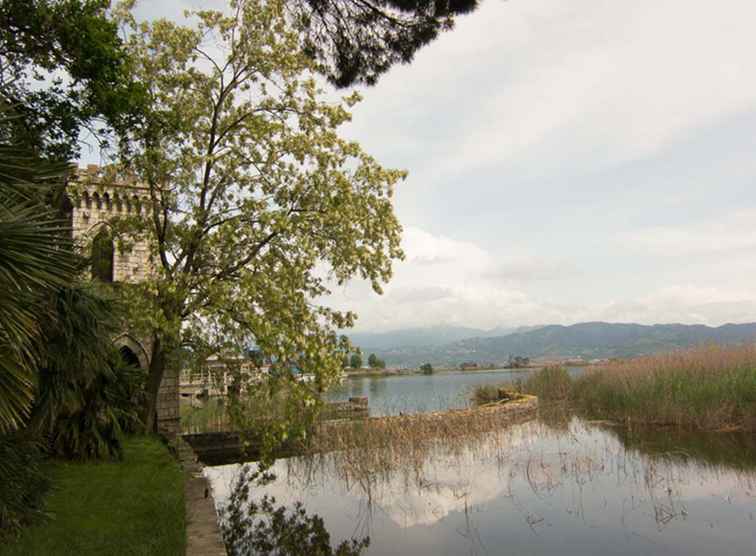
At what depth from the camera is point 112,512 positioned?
8.42 m

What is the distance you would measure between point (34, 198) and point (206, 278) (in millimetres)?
5863

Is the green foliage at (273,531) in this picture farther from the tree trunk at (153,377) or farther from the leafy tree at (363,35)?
the leafy tree at (363,35)

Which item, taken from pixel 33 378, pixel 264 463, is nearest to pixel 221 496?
pixel 264 463

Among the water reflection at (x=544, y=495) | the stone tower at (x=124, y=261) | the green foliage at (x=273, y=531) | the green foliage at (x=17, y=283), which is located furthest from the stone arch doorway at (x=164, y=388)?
the green foliage at (x=17, y=283)

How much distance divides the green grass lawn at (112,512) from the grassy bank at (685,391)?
16.6 metres

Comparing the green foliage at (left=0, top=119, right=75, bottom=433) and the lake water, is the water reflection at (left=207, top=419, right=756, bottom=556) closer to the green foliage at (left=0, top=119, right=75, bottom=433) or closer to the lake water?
the lake water

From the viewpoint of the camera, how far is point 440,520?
34.9 ft

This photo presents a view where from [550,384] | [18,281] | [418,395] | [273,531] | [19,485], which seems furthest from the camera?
[418,395]

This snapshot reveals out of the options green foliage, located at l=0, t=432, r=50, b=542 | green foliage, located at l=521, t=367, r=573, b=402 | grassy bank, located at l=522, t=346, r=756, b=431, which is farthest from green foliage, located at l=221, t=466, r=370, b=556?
green foliage, located at l=521, t=367, r=573, b=402

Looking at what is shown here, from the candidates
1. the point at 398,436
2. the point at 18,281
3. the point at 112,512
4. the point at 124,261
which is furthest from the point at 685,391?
the point at 124,261

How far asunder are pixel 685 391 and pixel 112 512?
18726mm

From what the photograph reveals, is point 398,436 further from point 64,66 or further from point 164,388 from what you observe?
point 64,66

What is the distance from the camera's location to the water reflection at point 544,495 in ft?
30.4

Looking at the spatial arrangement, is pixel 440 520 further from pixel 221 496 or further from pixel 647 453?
pixel 647 453
